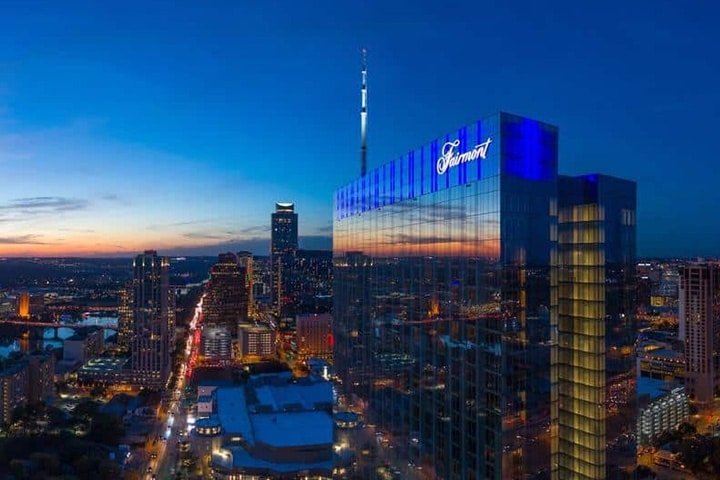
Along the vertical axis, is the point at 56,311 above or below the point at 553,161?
below

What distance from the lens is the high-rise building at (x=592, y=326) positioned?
61.0ft

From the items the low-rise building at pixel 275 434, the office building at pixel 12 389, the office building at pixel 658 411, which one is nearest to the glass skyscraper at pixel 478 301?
the low-rise building at pixel 275 434

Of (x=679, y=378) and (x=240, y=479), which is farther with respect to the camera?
(x=679, y=378)

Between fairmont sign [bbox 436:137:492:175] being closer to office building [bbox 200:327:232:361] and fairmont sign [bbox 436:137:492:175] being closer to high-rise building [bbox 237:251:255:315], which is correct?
office building [bbox 200:327:232:361]

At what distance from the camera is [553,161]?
62.5 feet

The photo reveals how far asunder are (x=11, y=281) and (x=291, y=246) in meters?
79.7

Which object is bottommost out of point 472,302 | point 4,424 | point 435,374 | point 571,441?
point 4,424

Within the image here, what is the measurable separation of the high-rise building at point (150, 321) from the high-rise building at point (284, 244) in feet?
205

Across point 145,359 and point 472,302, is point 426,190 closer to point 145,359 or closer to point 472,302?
point 472,302

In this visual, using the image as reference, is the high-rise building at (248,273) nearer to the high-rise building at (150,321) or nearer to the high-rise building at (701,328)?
the high-rise building at (150,321)

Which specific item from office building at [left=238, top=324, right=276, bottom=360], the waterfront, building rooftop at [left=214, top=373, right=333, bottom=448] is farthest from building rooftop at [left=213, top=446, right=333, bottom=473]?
the waterfront

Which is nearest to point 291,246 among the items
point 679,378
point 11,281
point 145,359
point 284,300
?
point 284,300

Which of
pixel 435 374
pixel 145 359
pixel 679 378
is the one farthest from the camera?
pixel 145 359

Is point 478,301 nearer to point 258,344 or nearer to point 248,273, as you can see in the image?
point 258,344
